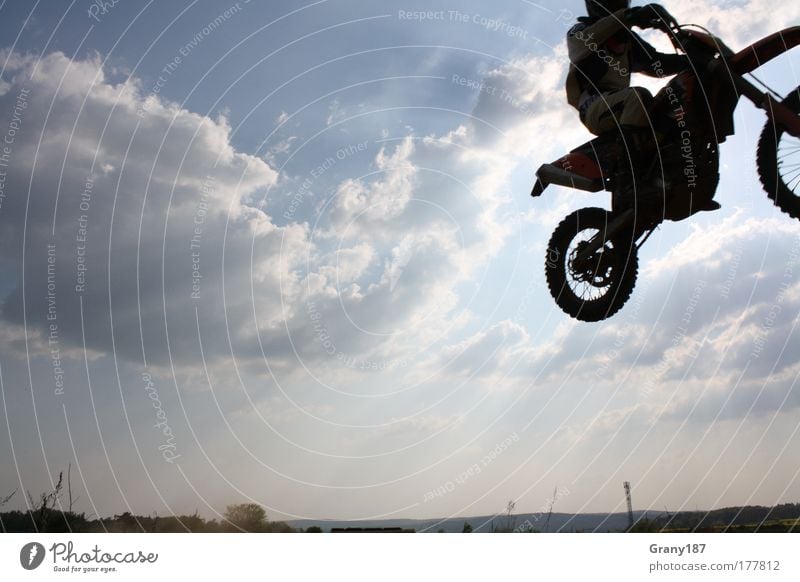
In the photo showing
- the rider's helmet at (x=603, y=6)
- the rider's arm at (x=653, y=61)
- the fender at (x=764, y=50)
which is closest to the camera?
the fender at (x=764, y=50)

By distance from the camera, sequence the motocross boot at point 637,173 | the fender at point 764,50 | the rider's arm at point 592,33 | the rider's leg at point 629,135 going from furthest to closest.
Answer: the motocross boot at point 637,173
the rider's leg at point 629,135
the rider's arm at point 592,33
the fender at point 764,50

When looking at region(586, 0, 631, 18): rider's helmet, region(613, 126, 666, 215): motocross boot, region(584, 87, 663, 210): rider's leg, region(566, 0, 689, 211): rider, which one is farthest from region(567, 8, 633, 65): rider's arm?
region(613, 126, 666, 215): motocross boot

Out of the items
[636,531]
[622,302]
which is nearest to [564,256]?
[622,302]

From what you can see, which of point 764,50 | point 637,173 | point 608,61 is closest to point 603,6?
point 608,61

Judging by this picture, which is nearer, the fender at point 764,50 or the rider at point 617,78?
the fender at point 764,50

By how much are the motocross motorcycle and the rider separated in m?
0.15

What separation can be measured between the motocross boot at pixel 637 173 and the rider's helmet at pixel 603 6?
70.7 inches

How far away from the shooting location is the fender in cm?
1002

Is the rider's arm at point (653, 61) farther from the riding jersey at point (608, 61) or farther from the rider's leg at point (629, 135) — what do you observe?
the rider's leg at point (629, 135)

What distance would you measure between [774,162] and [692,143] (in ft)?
4.14

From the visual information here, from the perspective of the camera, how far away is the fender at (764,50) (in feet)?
32.9

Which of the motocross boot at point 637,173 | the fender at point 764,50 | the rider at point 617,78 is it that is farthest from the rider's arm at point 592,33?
the fender at point 764,50

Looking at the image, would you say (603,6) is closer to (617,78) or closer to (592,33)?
(592,33)
